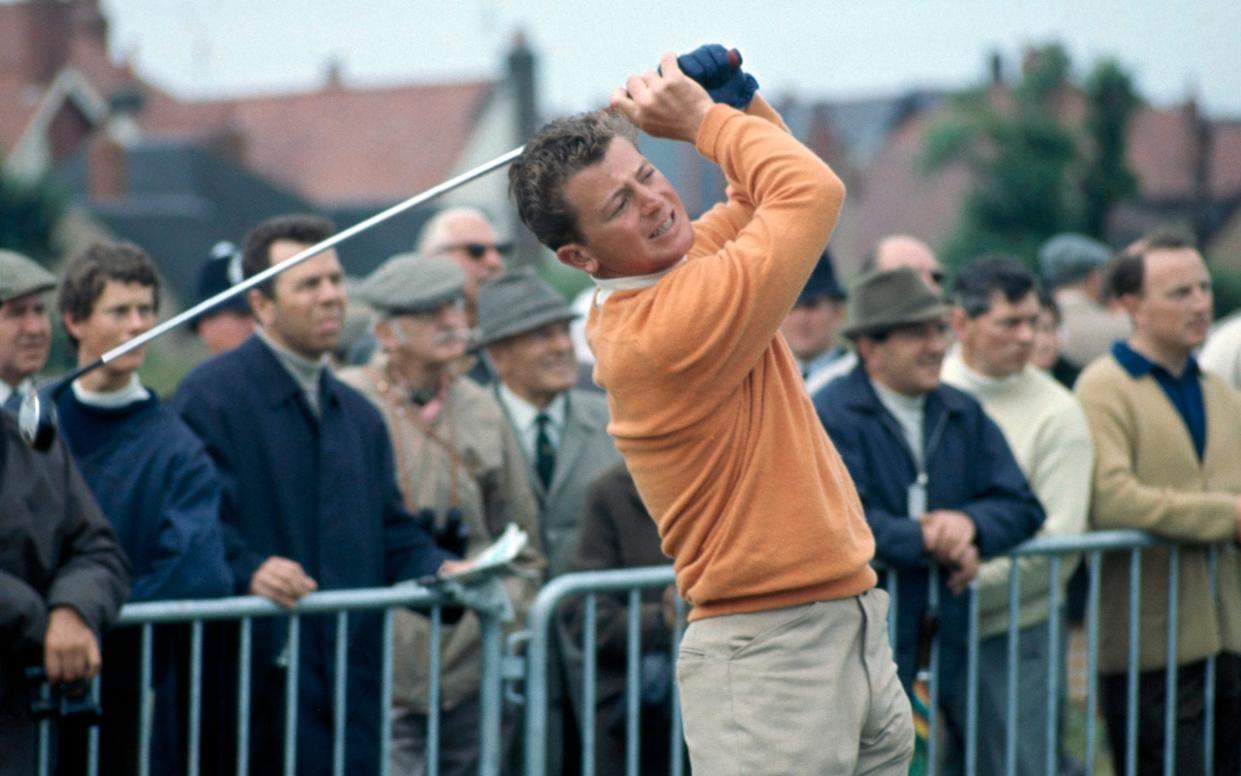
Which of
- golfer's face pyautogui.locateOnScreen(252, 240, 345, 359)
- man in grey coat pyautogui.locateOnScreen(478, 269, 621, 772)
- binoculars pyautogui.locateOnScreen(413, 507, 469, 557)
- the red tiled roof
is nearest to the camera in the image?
golfer's face pyautogui.locateOnScreen(252, 240, 345, 359)

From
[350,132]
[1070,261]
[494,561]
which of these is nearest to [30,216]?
[350,132]

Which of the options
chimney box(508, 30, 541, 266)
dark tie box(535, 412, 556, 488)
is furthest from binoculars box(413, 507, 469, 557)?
chimney box(508, 30, 541, 266)

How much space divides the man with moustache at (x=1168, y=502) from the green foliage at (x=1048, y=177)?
39.9m

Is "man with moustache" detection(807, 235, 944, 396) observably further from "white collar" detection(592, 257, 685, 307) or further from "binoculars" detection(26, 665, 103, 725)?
"white collar" detection(592, 257, 685, 307)

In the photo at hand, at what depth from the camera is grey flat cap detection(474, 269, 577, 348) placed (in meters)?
6.07

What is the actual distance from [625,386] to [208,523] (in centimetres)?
191

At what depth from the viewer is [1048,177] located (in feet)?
154

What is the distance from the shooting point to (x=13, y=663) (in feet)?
13.8

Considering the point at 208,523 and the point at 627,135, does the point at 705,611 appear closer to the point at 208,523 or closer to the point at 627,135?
the point at 627,135

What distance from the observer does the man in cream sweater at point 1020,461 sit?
5.36 m

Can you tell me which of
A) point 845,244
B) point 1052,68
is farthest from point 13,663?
point 845,244

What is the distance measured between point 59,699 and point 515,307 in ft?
8.05

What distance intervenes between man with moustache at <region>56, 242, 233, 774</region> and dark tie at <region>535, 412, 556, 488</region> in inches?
61.7

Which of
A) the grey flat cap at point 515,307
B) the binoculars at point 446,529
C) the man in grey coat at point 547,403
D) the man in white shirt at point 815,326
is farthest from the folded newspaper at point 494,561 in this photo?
the man in white shirt at point 815,326
